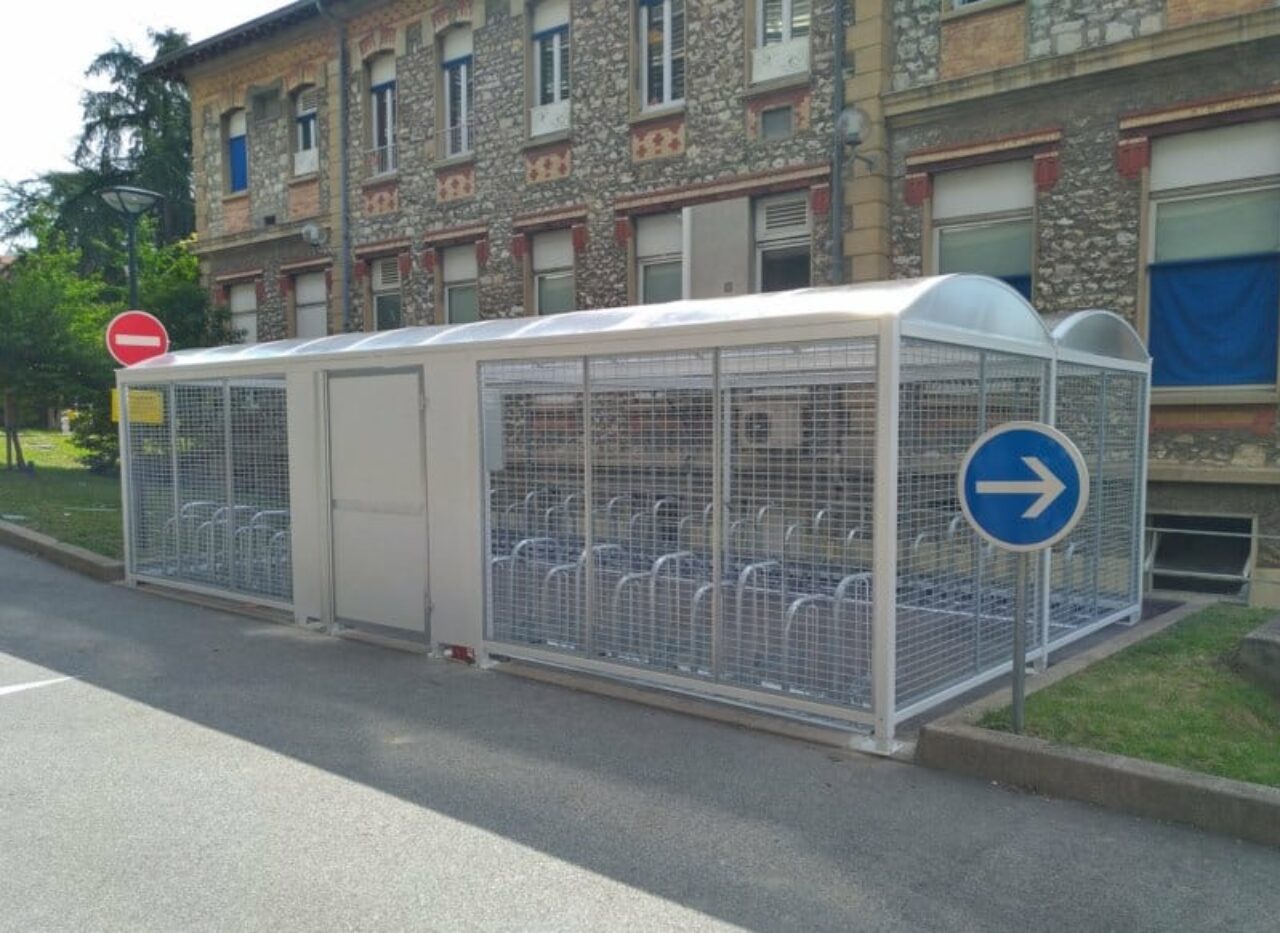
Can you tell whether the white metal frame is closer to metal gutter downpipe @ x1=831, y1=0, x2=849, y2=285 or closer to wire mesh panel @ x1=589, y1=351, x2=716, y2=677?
wire mesh panel @ x1=589, y1=351, x2=716, y2=677

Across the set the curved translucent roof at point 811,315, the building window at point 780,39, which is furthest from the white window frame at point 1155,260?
the curved translucent roof at point 811,315

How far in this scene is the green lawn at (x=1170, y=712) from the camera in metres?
4.57

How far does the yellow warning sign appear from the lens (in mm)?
9734

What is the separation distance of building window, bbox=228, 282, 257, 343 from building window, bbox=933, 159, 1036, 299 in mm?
14361

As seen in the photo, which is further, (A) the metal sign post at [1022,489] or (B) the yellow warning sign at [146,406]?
(B) the yellow warning sign at [146,406]

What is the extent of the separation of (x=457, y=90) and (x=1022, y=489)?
14.4m

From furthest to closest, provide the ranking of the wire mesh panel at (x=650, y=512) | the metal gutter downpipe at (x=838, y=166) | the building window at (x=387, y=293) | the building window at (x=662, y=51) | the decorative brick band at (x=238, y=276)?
the decorative brick band at (x=238, y=276)
the building window at (x=387, y=293)
the building window at (x=662, y=51)
the metal gutter downpipe at (x=838, y=166)
the wire mesh panel at (x=650, y=512)

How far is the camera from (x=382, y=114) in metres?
17.7

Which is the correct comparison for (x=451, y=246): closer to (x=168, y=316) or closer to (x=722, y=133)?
(x=722, y=133)

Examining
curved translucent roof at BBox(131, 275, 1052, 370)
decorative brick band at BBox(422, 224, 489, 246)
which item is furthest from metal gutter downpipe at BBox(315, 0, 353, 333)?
curved translucent roof at BBox(131, 275, 1052, 370)

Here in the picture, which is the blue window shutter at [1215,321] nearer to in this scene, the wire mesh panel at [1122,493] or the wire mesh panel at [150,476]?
the wire mesh panel at [1122,493]

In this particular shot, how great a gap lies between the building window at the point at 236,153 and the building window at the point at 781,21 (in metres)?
12.4

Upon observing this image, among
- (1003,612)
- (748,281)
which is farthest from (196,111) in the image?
(1003,612)

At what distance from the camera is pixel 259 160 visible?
19953 millimetres
